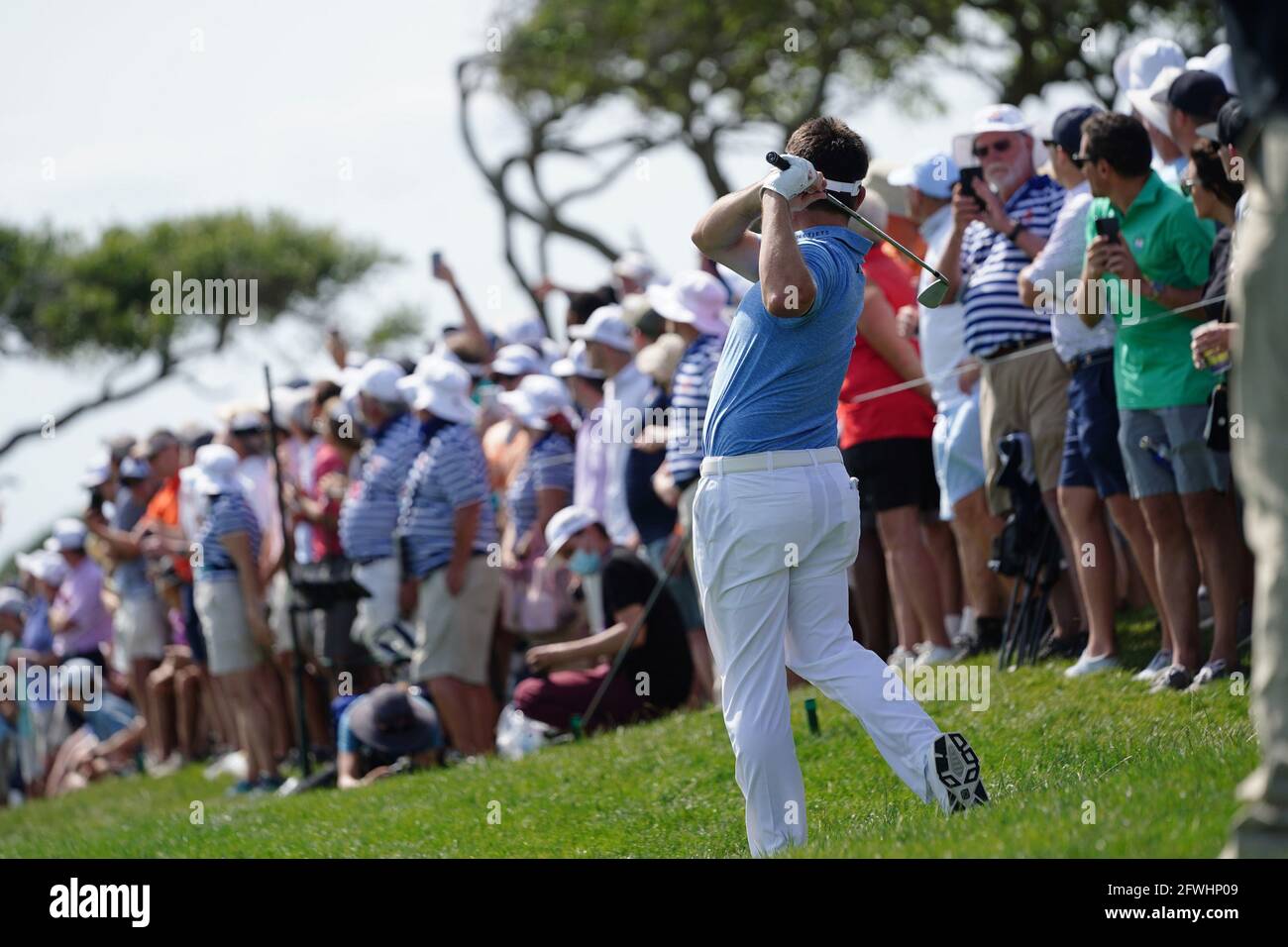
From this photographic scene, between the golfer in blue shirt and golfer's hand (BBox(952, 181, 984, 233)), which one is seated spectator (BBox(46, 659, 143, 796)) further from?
the golfer in blue shirt

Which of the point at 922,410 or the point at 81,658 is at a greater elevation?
the point at 922,410

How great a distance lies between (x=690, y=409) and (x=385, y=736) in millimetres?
3005

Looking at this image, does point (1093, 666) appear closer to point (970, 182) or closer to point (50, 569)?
point (970, 182)

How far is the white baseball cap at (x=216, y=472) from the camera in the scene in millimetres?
13953

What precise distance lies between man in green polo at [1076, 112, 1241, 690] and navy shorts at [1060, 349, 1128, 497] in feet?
1.09

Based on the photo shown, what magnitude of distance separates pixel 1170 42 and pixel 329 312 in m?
41.3

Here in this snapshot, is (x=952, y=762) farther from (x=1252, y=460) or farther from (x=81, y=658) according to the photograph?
(x=81, y=658)

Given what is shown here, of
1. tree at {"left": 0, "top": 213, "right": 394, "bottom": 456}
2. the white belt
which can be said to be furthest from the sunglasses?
tree at {"left": 0, "top": 213, "right": 394, "bottom": 456}

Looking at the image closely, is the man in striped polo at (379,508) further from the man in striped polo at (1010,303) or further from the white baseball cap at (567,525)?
the man in striped polo at (1010,303)

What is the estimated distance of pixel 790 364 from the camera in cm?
666

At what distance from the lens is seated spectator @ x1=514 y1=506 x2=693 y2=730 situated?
11.8 metres

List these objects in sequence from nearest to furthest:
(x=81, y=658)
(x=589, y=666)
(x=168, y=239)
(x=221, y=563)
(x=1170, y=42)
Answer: (x=1170, y=42), (x=589, y=666), (x=221, y=563), (x=81, y=658), (x=168, y=239)
